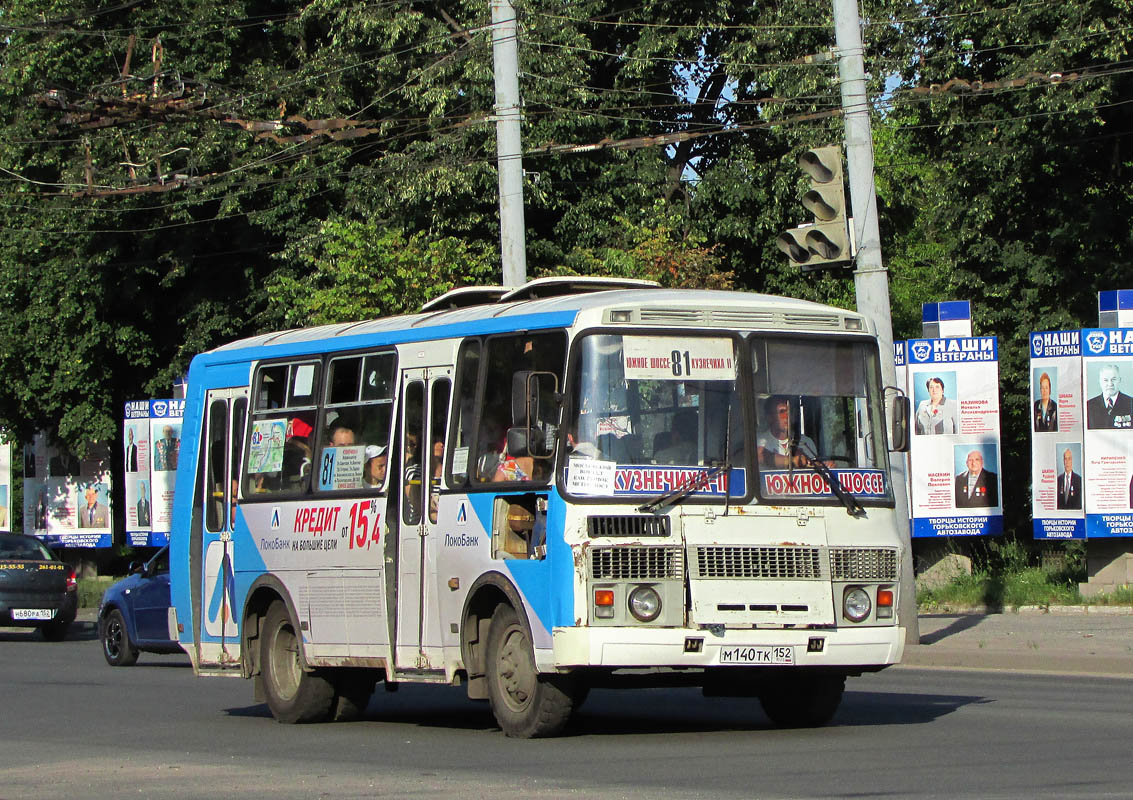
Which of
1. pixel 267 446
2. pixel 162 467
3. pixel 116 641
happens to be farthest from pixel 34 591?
pixel 267 446

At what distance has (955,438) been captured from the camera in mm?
25625

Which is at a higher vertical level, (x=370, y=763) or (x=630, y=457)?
(x=630, y=457)

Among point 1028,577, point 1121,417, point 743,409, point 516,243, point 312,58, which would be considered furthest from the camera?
point 312,58

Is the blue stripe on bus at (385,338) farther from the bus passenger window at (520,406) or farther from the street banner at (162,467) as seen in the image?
the street banner at (162,467)

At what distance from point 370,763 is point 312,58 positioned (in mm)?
29335

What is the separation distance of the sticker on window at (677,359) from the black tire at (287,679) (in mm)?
4069

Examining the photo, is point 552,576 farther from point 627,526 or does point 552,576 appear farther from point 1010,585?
point 1010,585

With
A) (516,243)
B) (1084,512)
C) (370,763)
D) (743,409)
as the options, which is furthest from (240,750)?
(1084,512)

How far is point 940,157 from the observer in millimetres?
33938

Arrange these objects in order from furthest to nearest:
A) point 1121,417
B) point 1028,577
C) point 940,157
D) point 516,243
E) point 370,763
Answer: point 940,157 → point 1028,577 → point 1121,417 → point 516,243 → point 370,763

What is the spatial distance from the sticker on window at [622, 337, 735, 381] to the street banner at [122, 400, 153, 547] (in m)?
25.8

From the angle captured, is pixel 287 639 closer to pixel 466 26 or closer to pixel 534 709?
pixel 534 709

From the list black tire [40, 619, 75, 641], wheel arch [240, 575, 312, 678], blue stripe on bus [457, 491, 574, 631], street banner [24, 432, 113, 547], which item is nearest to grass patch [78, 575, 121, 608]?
street banner [24, 432, 113, 547]

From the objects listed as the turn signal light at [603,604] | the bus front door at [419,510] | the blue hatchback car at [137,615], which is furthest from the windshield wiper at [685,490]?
the blue hatchback car at [137,615]
